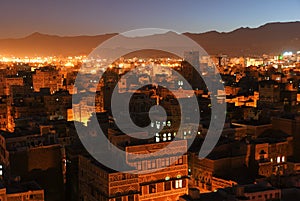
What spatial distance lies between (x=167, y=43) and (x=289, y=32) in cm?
2315

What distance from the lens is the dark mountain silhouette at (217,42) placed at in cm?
7994

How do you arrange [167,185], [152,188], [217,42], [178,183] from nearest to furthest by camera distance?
[152,188], [167,185], [178,183], [217,42]

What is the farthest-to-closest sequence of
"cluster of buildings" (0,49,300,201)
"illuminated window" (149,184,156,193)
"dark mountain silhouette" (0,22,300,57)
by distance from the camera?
1. "dark mountain silhouette" (0,22,300,57)
2. "illuminated window" (149,184,156,193)
3. "cluster of buildings" (0,49,300,201)

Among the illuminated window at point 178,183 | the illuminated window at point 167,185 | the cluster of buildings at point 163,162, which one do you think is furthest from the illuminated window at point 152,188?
the illuminated window at point 178,183

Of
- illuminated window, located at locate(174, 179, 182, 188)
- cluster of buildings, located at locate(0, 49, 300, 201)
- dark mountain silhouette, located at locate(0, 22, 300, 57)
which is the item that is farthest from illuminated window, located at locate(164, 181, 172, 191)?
dark mountain silhouette, located at locate(0, 22, 300, 57)

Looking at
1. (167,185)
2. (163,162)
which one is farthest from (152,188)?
(163,162)

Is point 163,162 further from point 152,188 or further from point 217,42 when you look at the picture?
point 217,42

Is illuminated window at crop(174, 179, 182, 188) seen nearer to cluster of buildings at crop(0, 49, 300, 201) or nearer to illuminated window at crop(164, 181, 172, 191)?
cluster of buildings at crop(0, 49, 300, 201)

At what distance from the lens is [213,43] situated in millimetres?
89250

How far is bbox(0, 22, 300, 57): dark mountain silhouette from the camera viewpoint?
3147 inches

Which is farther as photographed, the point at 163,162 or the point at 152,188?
the point at 163,162

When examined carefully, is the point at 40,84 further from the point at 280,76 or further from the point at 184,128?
the point at 184,128

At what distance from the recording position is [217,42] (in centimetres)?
8956

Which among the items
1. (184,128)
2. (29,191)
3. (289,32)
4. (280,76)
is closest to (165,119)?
(184,128)
